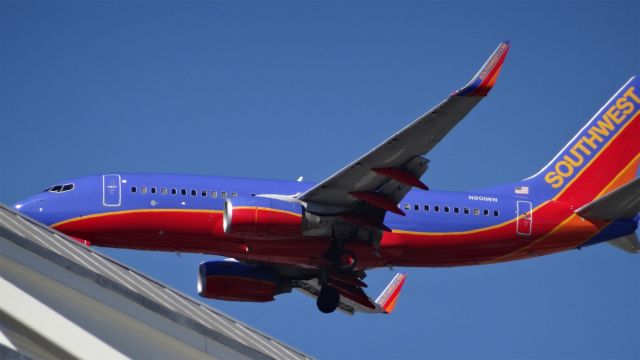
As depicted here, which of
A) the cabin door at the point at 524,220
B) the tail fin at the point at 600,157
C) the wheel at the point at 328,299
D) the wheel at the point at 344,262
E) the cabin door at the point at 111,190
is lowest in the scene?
the wheel at the point at 328,299

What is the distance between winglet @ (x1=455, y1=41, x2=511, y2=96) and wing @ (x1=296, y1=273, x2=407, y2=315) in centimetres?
1249

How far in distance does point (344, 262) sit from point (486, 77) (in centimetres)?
1017

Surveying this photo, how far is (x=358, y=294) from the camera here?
135 feet

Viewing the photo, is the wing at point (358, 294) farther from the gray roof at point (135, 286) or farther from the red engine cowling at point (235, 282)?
the gray roof at point (135, 286)

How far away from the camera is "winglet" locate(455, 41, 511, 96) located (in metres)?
29.5

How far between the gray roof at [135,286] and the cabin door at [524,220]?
15.0m

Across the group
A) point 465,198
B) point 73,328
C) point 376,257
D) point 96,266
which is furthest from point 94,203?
point 73,328

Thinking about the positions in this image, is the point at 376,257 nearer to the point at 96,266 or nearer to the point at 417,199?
the point at 417,199

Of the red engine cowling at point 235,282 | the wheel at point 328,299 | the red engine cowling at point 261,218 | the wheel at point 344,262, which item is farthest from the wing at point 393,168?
the red engine cowling at point 235,282

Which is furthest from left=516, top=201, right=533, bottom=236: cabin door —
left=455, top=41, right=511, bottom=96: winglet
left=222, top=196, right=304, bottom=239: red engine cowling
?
left=455, top=41, right=511, bottom=96: winglet

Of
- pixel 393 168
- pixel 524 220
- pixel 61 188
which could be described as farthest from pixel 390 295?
pixel 61 188

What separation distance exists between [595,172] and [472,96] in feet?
47.1

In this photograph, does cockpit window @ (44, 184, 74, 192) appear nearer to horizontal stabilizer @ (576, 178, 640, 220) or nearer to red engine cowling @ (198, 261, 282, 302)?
red engine cowling @ (198, 261, 282, 302)

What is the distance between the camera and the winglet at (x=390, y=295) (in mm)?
43281
